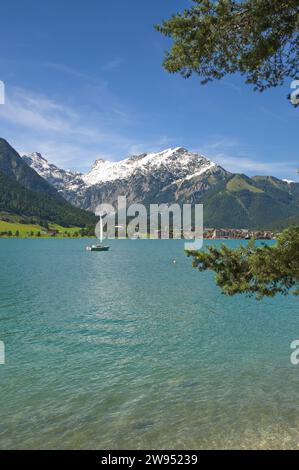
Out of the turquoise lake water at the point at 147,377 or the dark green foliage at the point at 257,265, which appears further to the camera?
the turquoise lake water at the point at 147,377

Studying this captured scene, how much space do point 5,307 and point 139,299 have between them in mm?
20585

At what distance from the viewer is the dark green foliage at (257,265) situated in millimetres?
16766

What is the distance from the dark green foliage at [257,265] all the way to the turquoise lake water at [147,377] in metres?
7.38

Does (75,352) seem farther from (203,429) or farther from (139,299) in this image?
(139,299)

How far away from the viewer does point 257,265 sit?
17328mm

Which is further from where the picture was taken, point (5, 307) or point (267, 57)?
point (5, 307)

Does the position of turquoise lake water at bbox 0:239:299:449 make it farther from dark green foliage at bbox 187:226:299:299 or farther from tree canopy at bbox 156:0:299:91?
tree canopy at bbox 156:0:299:91

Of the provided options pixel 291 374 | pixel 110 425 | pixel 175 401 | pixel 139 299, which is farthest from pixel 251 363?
pixel 139 299

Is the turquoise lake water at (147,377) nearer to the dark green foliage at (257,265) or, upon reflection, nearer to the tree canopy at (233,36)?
the dark green foliage at (257,265)

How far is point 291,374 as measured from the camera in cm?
2805

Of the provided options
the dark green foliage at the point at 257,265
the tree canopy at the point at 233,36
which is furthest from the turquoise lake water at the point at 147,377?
the tree canopy at the point at 233,36

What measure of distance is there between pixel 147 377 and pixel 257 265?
14189 mm
